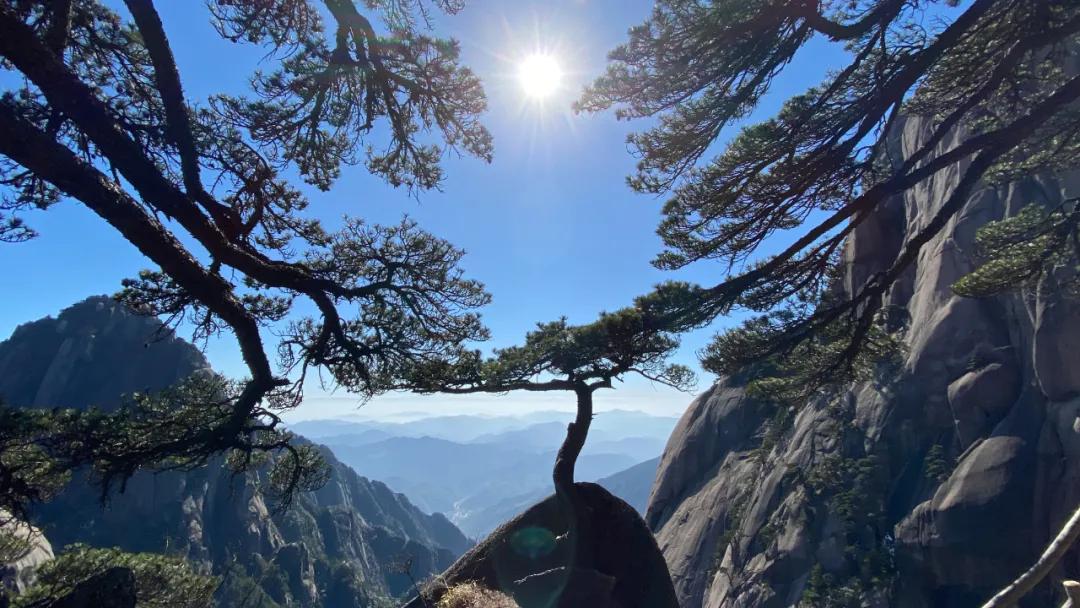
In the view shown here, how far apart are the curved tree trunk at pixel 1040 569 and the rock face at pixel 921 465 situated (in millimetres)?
12765

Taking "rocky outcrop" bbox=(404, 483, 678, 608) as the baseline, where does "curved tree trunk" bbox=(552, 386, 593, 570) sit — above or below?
above

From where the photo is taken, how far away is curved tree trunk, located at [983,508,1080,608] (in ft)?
6.53

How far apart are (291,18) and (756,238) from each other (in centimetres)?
660

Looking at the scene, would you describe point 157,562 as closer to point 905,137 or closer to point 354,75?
point 354,75

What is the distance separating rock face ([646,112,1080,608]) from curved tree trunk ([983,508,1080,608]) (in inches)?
503

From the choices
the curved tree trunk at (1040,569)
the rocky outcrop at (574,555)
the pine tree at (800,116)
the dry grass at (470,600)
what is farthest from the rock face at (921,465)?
the dry grass at (470,600)

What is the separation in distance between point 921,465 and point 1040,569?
2970cm

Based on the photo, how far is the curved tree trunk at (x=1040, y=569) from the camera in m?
1.99

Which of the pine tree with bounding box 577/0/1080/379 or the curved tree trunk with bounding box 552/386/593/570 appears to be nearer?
the pine tree with bounding box 577/0/1080/379

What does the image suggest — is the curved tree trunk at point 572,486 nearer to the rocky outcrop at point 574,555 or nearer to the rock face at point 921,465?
the rocky outcrop at point 574,555

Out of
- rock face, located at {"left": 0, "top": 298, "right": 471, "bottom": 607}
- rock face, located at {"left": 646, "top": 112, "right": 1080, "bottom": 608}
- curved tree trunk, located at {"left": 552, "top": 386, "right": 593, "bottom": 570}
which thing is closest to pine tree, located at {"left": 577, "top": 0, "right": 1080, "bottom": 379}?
curved tree trunk, located at {"left": 552, "top": 386, "right": 593, "bottom": 570}

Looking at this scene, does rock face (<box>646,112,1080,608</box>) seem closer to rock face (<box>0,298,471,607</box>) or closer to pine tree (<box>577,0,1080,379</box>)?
pine tree (<box>577,0,1080,379</box>)

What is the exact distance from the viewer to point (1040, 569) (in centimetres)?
214

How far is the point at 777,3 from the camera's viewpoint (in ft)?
17.8
